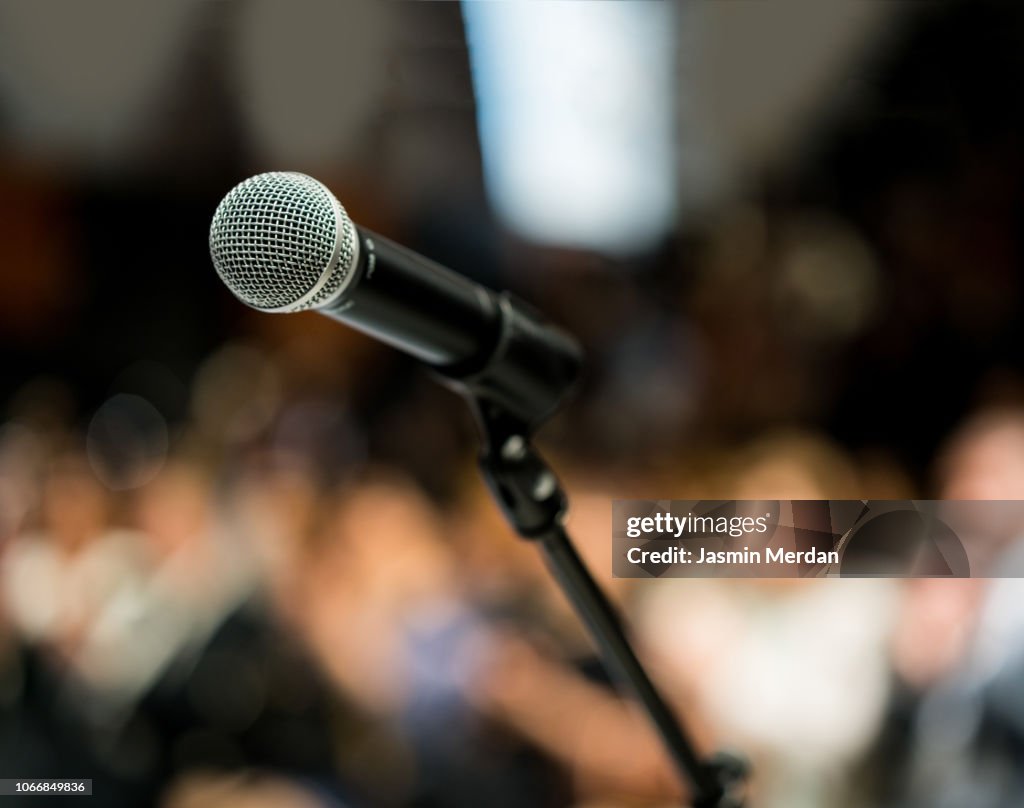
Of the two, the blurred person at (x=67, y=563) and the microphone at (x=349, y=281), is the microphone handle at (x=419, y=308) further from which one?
the blurred person at (x=67, y=563)

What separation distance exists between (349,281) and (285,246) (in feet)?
0.10

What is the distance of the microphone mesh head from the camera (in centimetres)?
35

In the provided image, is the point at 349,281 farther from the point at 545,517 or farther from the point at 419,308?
the point at 545,517

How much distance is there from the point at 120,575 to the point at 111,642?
16 cm

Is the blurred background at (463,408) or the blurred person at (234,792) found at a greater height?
the blurred background at (463,408)

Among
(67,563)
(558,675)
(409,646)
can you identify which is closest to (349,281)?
(558,675)

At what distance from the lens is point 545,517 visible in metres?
0.49

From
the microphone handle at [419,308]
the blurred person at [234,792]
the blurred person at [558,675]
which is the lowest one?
the blurred person at [234,792]

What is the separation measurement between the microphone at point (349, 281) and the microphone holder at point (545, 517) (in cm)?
4

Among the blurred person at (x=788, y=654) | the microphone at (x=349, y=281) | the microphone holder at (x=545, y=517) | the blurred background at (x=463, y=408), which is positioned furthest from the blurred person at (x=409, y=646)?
the microphone at (x=349, y=281)

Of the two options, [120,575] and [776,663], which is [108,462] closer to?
[120,575]

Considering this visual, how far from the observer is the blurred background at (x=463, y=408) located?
1676 mm

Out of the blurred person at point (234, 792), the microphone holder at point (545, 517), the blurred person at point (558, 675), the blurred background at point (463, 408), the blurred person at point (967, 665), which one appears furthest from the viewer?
the blurred person at point (234, 792)

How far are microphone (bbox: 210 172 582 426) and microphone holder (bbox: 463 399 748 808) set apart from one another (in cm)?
4
